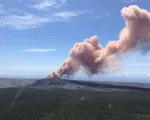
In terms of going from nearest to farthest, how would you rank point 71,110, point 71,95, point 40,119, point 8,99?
1. point 40,119
2. point 71,110
3. point 8,99
4. point 71,95

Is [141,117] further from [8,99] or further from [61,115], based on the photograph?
[8,99]

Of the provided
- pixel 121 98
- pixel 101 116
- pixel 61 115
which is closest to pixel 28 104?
pixel 61 115

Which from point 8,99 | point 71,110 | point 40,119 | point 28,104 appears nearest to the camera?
point 40,119

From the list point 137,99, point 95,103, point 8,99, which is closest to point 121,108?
point 95,103

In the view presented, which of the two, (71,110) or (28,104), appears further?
(28,104)

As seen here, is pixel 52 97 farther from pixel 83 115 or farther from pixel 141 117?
pixel 141 117

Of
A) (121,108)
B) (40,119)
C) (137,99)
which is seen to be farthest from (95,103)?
(40,119)

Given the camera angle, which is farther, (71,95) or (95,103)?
(71,95)

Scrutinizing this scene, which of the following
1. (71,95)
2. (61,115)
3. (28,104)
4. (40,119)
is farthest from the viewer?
(71,95)

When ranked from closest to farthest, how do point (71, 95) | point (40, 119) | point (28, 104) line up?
point (40, 119) → point (28, 104) → point (71, 95)
